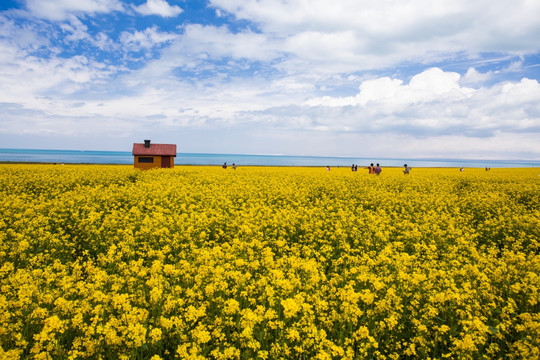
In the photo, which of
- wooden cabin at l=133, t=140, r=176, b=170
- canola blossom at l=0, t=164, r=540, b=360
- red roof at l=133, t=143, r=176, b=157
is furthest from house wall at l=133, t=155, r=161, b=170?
canola blossom at l=0, t=164, r=540, b=360

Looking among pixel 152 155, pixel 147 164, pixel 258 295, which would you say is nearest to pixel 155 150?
pixel 152 155

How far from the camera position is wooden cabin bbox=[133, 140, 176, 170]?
4356 centimetres

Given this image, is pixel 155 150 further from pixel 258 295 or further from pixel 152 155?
pixel 258 295

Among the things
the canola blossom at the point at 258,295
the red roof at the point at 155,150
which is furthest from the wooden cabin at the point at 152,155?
the canola blossom at the point at 258,295

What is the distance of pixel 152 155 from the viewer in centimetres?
4369

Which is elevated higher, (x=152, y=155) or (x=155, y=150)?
(x=155, y=150)

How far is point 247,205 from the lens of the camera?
1322 centimetres

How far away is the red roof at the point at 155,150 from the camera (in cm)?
4400

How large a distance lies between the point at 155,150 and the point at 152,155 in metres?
1.45

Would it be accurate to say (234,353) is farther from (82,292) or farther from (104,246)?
(104,246)

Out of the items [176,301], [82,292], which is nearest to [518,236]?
[176,301]

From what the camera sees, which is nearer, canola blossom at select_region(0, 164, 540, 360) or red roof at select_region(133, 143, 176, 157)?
canola blossom at select_region(0, 164, 540, 360)

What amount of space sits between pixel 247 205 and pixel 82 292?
9007mm

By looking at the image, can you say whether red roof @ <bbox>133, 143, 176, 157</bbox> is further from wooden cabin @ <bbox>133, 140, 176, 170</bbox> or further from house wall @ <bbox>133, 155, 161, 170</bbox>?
house wall @ <bbox>133, 155, 161, 170</bbox>
